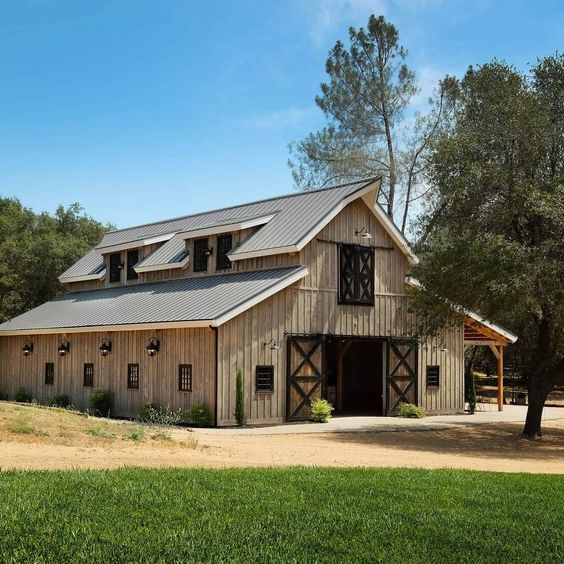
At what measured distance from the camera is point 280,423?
24.9 m

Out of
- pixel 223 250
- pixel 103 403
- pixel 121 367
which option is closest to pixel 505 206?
pixel 223 250

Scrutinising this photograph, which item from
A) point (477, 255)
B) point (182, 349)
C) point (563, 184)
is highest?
point (563, 184)

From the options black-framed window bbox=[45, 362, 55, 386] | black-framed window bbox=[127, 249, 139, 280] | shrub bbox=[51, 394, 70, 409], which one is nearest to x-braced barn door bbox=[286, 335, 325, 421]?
shrub bbox=[51, 394, 70, 409]

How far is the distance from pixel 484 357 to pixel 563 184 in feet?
103

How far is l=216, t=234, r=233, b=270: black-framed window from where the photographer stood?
29.1 m

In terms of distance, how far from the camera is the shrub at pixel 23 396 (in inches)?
1277

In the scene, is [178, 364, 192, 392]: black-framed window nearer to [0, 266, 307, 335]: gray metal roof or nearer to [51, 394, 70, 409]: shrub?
[0, 266, 307, 335]: gray metal roof

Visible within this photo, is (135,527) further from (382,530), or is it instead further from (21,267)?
(21,267)

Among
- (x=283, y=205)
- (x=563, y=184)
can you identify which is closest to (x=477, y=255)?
(x=563, y=184)

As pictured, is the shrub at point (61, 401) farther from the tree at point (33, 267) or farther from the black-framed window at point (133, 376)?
the tree at point (33, 267)

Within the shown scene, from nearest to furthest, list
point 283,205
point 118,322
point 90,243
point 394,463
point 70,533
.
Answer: point 70,533 → point 394,463 → point 118,322 → point 283,205 → point 90,243

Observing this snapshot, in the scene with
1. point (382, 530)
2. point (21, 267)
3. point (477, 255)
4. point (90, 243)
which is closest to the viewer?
point (382, 530)

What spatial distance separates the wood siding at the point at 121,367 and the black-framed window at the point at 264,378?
1547mm

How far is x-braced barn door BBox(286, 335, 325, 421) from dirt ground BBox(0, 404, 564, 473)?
2.85 metres
